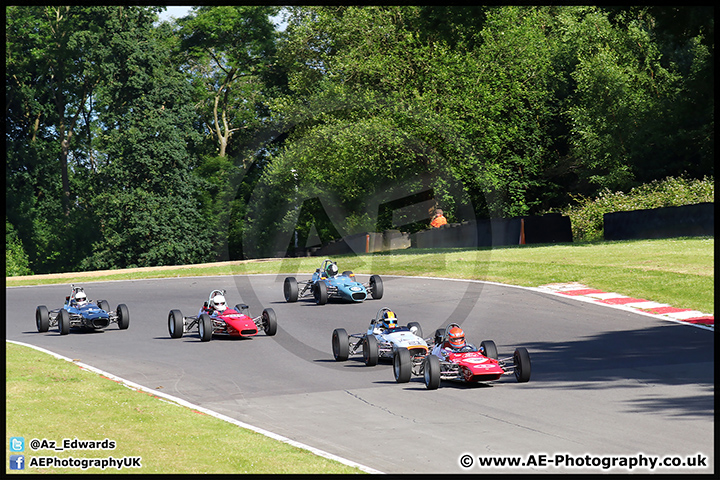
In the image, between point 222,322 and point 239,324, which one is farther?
point 222,322

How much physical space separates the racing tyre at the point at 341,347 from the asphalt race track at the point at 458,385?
193 millimetres

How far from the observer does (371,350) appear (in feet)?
48.3

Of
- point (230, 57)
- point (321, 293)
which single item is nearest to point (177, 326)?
point (321, 293)

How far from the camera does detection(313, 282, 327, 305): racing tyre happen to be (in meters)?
22.7

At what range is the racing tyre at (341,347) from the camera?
601 inches

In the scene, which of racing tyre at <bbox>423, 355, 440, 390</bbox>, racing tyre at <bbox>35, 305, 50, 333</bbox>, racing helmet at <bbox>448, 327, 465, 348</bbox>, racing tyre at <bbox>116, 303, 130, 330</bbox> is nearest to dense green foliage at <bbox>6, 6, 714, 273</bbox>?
racing tyre at <bbox>116, 303, 130, 330</bbox>

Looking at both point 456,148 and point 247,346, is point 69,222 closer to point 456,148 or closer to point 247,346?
point 456,148

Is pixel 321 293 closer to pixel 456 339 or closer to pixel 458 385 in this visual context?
pixel 456 339

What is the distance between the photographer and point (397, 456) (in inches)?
347

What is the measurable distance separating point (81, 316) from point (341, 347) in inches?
326

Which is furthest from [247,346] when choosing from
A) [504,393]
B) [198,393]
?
[504,393]

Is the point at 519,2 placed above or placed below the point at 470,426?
above

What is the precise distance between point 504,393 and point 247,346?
6.95 metres

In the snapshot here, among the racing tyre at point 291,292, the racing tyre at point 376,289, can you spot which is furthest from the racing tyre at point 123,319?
the racing tyre at point 376,289
